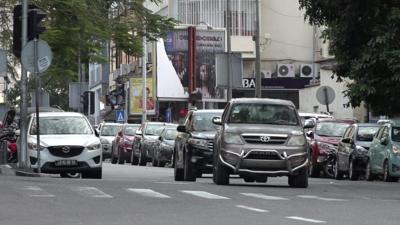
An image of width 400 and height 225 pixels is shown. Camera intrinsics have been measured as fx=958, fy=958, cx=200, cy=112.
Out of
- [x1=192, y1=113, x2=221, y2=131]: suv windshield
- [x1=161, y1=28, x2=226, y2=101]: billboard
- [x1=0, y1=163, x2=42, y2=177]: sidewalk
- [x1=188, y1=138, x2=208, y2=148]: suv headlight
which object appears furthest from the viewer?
[x1=161, y1=28, x2=226, y2=101]: billboard

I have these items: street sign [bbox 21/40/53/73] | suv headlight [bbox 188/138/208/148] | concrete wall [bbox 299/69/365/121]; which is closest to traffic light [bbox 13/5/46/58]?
street sign [bbox 21/40/53/73]

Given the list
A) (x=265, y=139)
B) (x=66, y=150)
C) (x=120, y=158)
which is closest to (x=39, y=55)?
(x=66, y=150)

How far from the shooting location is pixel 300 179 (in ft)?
64.1

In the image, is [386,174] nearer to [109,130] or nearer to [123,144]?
[123,144]

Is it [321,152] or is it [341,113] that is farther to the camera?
[341,113]

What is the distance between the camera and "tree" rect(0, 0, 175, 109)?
26031mm

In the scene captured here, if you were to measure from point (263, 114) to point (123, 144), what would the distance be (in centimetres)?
2127

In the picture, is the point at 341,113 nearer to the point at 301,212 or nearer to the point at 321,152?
the point at 321,152

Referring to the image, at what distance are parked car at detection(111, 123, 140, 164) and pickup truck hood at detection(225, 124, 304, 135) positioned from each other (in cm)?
2126

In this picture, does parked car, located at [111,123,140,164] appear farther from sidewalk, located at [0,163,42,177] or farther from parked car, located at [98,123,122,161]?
sidewalk, located at [0,163,42,177]

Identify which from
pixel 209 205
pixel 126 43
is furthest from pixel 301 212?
pixel 126 43

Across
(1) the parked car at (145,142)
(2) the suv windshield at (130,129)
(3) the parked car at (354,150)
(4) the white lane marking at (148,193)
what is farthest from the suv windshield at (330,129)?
(2) the suv windshield at (130,129)

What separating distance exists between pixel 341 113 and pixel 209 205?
36.1 m

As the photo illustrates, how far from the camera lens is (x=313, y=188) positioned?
19828 mm
